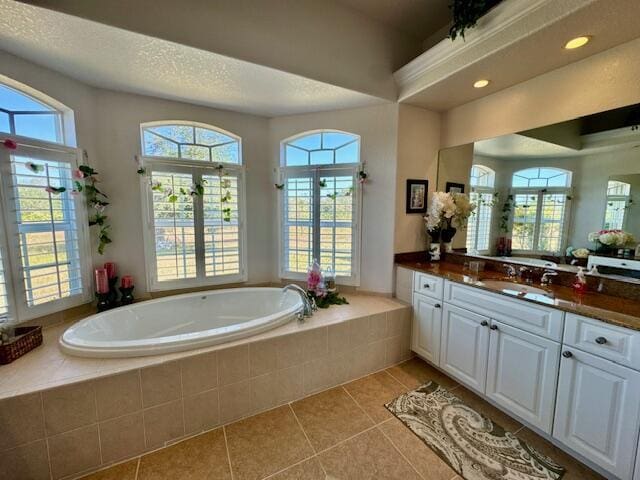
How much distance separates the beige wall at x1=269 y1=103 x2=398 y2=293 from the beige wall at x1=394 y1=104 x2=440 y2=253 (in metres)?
0.07

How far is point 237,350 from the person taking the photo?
1784mm

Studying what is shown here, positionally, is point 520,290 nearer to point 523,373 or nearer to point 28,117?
point 523,373

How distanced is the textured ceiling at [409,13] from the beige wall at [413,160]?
0.68 m

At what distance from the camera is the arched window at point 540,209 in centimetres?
199

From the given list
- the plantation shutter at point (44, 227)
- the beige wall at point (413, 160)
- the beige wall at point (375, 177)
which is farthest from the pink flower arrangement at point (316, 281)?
the plantation shutter at point (44, 227)

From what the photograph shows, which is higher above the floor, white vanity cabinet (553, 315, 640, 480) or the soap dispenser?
the soap dispenser

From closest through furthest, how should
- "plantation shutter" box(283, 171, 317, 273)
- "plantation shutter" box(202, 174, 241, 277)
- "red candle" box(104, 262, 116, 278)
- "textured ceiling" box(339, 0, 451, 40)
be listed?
1. "textured ceiling" box(339, 0, 451, 40)
2. "red candle" box(104, 262, 116, 278)
3. "plantation shutter" box(202, 174, 241, 277)
4. "plantation shutter" box(283, 171, 317, 273)

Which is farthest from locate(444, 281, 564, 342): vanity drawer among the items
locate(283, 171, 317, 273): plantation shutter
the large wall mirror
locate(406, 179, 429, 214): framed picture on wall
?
locate(283, 171, 317, 273): plantation shutter

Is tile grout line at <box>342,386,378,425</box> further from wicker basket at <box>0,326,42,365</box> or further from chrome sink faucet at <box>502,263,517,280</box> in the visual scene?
wicker basket at <box>0,326,42,365</box>

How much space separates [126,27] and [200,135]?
4.20 feet

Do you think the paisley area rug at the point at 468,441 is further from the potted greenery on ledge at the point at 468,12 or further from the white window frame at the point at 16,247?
the white window frame at the point at 16,247

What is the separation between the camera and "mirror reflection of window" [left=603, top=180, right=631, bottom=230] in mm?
1672

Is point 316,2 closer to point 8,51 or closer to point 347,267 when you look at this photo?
point 8,51

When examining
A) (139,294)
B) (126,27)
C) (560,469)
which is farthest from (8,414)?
(560,469)
